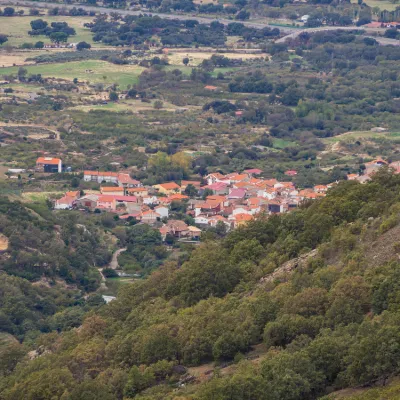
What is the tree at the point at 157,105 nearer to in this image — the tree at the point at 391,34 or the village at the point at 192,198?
the village at the point at 192,198

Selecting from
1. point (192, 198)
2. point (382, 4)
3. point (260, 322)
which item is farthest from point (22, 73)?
point (260, 322)

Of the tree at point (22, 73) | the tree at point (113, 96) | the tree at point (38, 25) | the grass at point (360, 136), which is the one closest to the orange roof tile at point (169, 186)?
the grass at point (360, 136)

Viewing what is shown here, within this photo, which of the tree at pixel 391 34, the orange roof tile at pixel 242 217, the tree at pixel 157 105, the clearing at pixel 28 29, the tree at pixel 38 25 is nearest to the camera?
the orange roof tile at pixel 242 217

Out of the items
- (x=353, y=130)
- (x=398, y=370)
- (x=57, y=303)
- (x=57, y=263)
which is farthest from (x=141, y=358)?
(x=353, y=130)

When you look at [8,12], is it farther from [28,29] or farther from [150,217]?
[150,217]

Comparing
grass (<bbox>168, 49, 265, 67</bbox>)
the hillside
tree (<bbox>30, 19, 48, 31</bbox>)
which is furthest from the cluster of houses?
tree (<bbox>30, 19, 48, 31</bbox>)

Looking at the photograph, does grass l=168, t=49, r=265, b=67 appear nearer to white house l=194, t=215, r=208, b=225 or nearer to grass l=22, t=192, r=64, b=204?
grass l=22, t=192, r=64, b=204

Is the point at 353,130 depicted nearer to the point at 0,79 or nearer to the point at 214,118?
the point at 214,118
